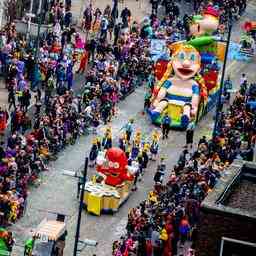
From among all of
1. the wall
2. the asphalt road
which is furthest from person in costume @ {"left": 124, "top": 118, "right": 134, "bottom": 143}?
the wall

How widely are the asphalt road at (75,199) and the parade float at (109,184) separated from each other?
0.39 meters

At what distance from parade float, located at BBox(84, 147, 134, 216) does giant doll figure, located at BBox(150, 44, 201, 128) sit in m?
10.7

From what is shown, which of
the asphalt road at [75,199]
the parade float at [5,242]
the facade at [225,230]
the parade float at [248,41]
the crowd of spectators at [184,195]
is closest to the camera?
the facade at [225,230]

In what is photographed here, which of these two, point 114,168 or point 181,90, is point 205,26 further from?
point 114,168

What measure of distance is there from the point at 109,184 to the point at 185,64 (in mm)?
13124

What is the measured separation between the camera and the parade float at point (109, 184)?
5125 cm

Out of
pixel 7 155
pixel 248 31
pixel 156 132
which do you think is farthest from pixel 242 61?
pixel 7 155

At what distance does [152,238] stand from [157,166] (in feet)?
33.5

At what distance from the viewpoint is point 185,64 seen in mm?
63594

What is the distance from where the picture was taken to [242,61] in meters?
77.0

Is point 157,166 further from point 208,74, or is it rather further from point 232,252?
point 232,252

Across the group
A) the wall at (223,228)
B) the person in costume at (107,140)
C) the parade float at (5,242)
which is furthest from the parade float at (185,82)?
the wall at (223,228)

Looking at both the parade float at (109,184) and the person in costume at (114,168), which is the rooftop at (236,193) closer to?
the parade float at (109,184)

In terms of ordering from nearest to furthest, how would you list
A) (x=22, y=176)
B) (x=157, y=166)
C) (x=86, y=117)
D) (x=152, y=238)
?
(x=152, y=238)
(x=22, y=176)
(x=157, y=166)
(x=86, y=117)
